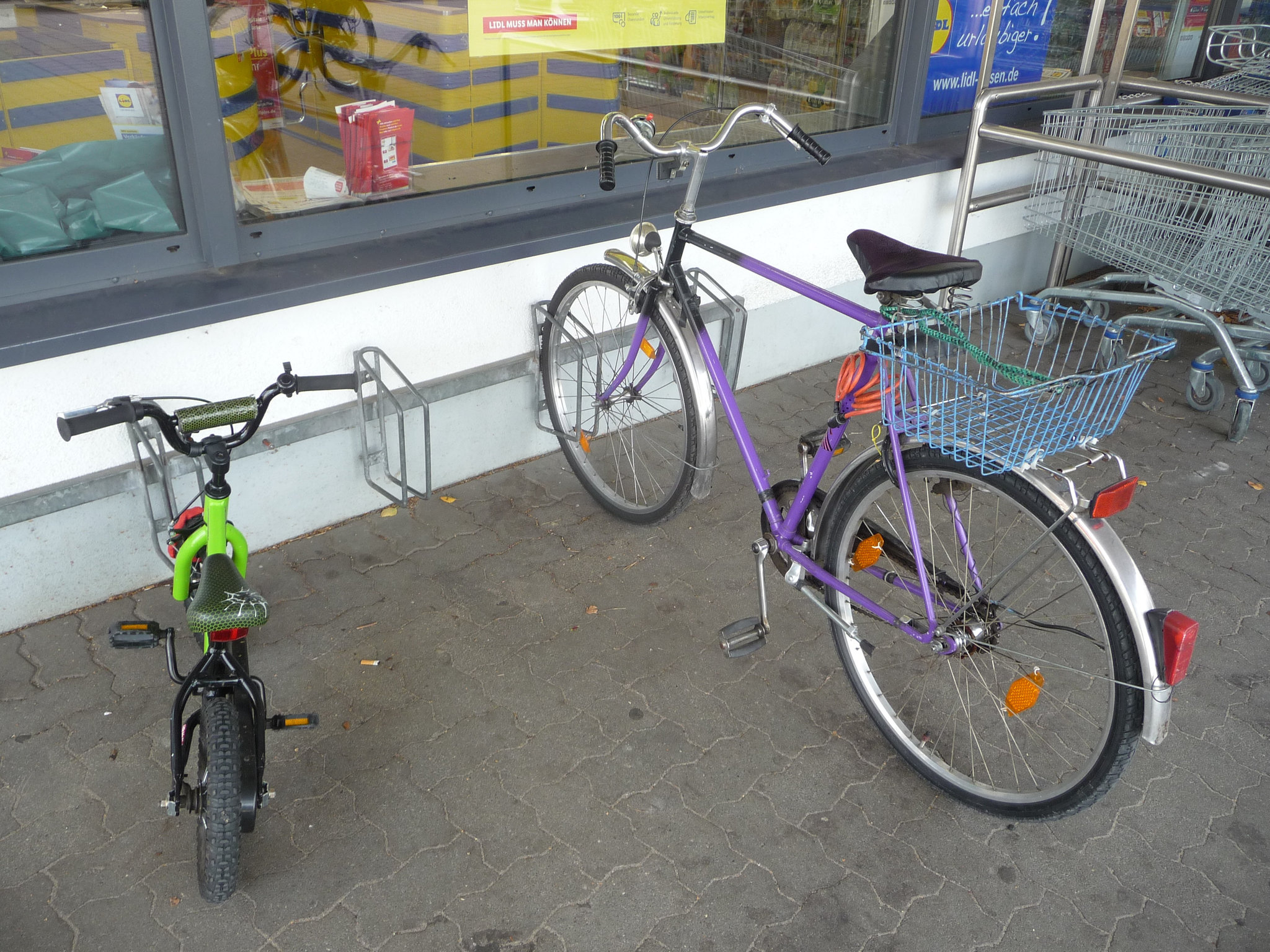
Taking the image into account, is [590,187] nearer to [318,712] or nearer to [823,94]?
[823,94]

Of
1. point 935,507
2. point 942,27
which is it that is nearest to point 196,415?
point 935,507

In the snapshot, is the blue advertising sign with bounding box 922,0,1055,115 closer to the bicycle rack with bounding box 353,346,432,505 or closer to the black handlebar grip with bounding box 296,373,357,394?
the bicycle rack with bounding box 353,346,432,505

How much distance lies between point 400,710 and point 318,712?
0.70 feet

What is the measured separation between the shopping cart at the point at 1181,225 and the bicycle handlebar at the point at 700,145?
4.82ft

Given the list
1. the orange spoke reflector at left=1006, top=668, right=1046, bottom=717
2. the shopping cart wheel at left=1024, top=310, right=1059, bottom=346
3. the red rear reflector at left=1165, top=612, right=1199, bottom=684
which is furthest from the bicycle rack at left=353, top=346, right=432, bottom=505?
the shopping cart wheel at left=1024, top=310, right=1059, bottom=346

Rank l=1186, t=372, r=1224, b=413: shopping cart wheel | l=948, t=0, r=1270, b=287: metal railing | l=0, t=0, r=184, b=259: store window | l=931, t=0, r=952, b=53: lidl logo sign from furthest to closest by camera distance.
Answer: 1. l=931, t=0, r=952, b=53: lidl logo sign
2. l=1186, t=372, r=1224, b=413: shopping cart wheel
3. l=948, t=0, r=1270, b=287: metal railing
4. l=0, t=0, r=184, b=259: store window

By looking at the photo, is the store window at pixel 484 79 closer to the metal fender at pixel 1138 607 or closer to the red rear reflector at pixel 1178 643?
the metal fender at pixel 1138 607

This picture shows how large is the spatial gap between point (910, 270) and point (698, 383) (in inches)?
32.0

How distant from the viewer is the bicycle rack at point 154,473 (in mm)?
2807

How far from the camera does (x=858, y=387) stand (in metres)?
2.38

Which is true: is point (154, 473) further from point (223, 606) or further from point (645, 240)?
point (645, 240)

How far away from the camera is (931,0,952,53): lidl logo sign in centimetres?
463

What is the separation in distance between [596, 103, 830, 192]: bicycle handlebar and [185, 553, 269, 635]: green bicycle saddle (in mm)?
1460

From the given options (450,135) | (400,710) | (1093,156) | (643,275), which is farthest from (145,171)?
(1093,156)
